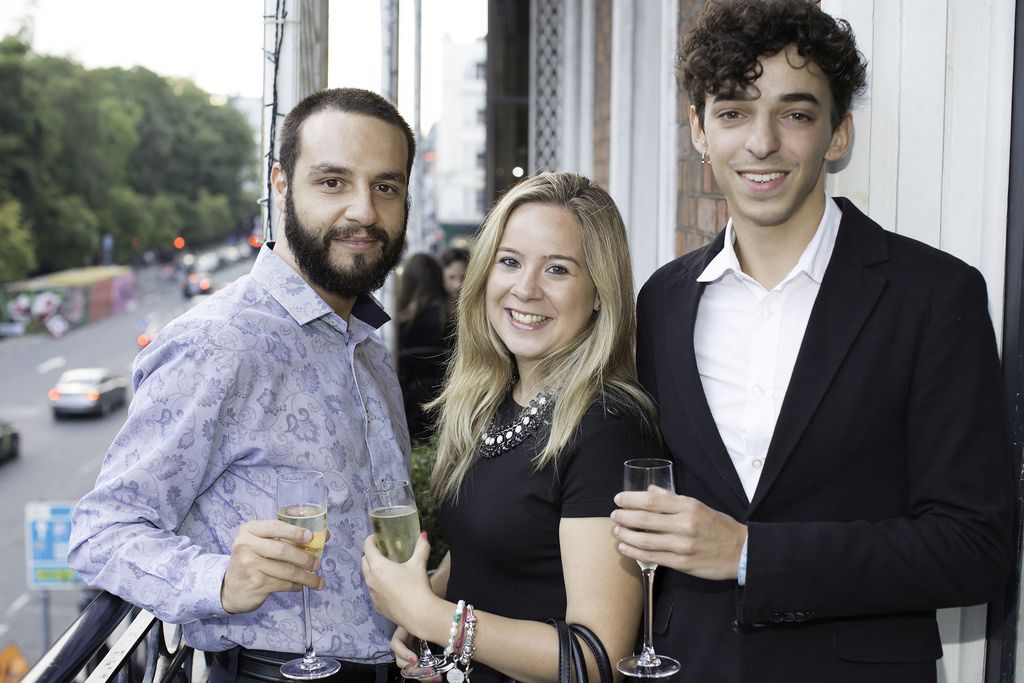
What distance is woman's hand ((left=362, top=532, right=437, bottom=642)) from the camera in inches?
75.2

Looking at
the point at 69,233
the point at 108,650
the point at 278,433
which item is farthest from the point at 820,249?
the point at 69,233

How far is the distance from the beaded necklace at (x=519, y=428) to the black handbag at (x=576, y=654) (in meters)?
0.42

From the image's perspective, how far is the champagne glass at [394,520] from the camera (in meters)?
1.95

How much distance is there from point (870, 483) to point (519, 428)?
0.76m

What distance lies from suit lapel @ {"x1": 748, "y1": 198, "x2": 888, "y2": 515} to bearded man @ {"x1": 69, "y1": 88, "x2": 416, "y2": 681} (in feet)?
2.94

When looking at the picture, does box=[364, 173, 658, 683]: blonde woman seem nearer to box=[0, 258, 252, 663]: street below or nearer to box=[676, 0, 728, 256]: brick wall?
box=[676, 0, 728, 256]: brick wall

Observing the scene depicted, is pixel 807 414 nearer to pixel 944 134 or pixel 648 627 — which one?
pixel 648 627

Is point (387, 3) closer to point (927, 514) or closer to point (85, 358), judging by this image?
point (927, 514)

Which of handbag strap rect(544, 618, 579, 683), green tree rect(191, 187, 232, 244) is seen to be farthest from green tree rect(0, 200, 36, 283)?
handbag strap rect(544, 618, 579, 683)

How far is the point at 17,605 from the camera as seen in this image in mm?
29422

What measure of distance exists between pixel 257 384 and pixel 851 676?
4.39 feet

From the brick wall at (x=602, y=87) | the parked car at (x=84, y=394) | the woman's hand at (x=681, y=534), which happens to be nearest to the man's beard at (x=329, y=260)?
the woman's hand at (x=681, y=534)

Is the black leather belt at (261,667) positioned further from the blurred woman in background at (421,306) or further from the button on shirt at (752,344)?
the blurred woman in background at (421,306)

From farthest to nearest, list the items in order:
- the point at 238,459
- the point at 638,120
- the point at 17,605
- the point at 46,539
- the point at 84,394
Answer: the point at 84,394 → the point at 17,605 → the point at 46,539 → the point at 638,120 → the point at 238,459
